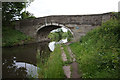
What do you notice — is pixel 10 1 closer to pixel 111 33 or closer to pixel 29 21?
pixel 29 21

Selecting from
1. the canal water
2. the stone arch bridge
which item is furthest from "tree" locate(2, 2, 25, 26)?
the canal water

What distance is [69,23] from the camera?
37.3ft

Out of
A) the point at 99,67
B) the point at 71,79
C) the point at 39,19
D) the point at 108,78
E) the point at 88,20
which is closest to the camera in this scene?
the point at 108,78

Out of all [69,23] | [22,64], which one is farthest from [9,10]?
[22,64]

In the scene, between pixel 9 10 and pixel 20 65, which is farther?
pixel 9 10

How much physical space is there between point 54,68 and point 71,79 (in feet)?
1.90

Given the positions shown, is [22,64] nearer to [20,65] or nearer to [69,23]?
[20,65]

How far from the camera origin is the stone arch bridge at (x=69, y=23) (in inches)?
395

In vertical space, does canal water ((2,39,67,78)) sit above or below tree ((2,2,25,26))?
below

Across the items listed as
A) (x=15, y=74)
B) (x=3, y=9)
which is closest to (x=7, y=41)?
(x=3, y=9)

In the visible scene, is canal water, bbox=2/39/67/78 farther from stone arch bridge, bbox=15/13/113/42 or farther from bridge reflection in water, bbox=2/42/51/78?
stone arch bridge, bbox=15/13/113/42

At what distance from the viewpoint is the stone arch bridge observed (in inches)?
395

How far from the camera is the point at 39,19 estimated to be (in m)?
13.3

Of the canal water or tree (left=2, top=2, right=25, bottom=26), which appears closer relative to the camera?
the canal water
